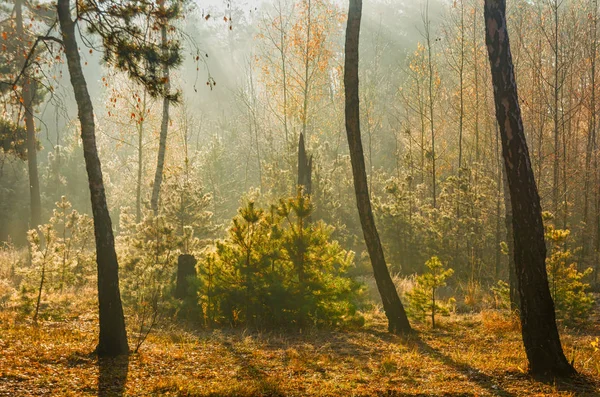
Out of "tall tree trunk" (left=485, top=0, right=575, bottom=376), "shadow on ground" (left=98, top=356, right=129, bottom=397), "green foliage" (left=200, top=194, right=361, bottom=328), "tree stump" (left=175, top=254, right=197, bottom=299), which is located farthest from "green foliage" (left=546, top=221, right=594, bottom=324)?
"shadow on ground" (left=98, top=356, right=129, bottom=397)

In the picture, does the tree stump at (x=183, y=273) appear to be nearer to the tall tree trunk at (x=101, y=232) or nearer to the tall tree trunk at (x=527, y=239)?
the tall tree trunk at (x=101, y=232)

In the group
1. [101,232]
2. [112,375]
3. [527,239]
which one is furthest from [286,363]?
[527,239]

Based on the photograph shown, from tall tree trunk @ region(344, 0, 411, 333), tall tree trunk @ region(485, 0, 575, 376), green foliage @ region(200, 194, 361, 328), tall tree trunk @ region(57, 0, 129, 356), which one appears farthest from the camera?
green foliage @ region(200, 194, 361, 328)

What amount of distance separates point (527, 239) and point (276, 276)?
4822mm

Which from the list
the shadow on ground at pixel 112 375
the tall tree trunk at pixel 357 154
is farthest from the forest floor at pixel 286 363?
the tall tree trunk at pixel 357 154

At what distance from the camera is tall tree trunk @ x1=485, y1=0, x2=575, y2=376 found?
19.3ft

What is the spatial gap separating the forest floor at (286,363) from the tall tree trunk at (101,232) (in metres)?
0.30

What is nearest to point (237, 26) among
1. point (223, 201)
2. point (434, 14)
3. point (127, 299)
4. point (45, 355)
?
point (434, 14)

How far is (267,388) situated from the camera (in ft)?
18.6

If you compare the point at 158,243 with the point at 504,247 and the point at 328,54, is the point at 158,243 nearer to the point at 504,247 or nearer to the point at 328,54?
the point at 504,247

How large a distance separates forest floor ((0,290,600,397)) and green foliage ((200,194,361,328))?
49cm

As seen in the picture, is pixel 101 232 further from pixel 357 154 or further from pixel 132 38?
pixel 357 154

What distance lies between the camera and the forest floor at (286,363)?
5.59 m

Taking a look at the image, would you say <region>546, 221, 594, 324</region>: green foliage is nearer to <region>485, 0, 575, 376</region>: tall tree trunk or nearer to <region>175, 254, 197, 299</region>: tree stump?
<region>485, 0, 575, 376</region>: tall tree trunk
